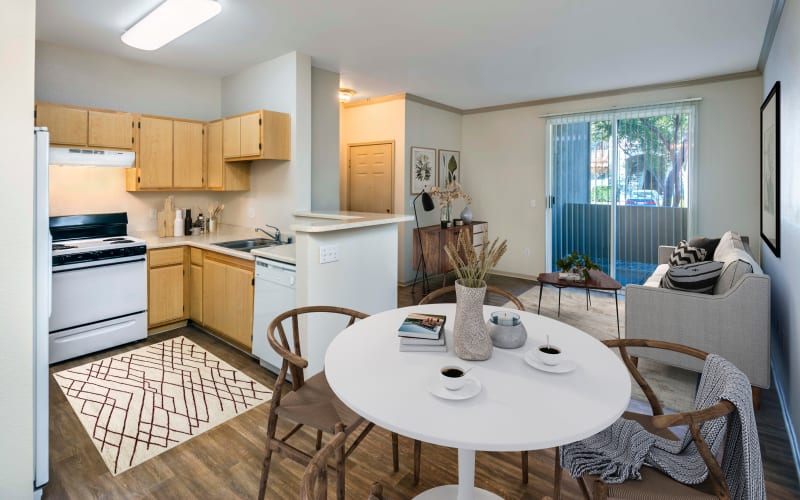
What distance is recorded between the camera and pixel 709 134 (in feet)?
16.0

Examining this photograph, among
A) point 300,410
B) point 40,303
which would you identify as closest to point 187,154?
point 40,303

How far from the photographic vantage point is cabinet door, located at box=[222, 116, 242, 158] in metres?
4.01

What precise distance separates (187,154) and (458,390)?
13.3 feet

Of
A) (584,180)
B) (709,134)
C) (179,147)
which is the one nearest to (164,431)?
(179,147)

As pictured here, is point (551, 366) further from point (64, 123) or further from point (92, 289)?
point (64, 123)

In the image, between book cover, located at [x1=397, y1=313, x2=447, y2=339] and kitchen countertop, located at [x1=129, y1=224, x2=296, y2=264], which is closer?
book cover, located at [x1=397, y1=313, x2=447, y2=339]

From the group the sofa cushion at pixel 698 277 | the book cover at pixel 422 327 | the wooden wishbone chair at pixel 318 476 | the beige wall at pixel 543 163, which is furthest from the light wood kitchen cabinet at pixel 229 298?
the beige wall at pixel 543 163

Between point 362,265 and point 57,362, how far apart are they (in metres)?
2.47

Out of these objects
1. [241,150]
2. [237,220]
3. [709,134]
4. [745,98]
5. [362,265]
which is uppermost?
[745,98]

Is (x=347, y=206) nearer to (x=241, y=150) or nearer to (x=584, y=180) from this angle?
(x=241, y=150)

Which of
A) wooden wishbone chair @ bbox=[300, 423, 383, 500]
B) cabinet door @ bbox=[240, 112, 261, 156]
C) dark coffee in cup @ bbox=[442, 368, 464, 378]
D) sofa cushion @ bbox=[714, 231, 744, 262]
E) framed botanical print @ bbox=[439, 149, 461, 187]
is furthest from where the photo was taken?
framed botanical print @ bbox=[439, 149, 461, 187]

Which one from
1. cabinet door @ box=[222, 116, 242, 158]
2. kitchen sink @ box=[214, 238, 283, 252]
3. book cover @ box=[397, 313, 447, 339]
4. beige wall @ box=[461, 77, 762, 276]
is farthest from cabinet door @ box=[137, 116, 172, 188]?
beige wall @ box=[461, 77, 762, 276]

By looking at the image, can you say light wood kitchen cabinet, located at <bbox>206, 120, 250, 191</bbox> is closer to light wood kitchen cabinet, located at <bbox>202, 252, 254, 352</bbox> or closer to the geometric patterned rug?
light wood kitchen cabinet, located at <bbox>202, 252, 254, 352</bbox>

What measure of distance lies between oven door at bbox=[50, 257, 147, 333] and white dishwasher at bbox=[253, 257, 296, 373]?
3.91 ft
